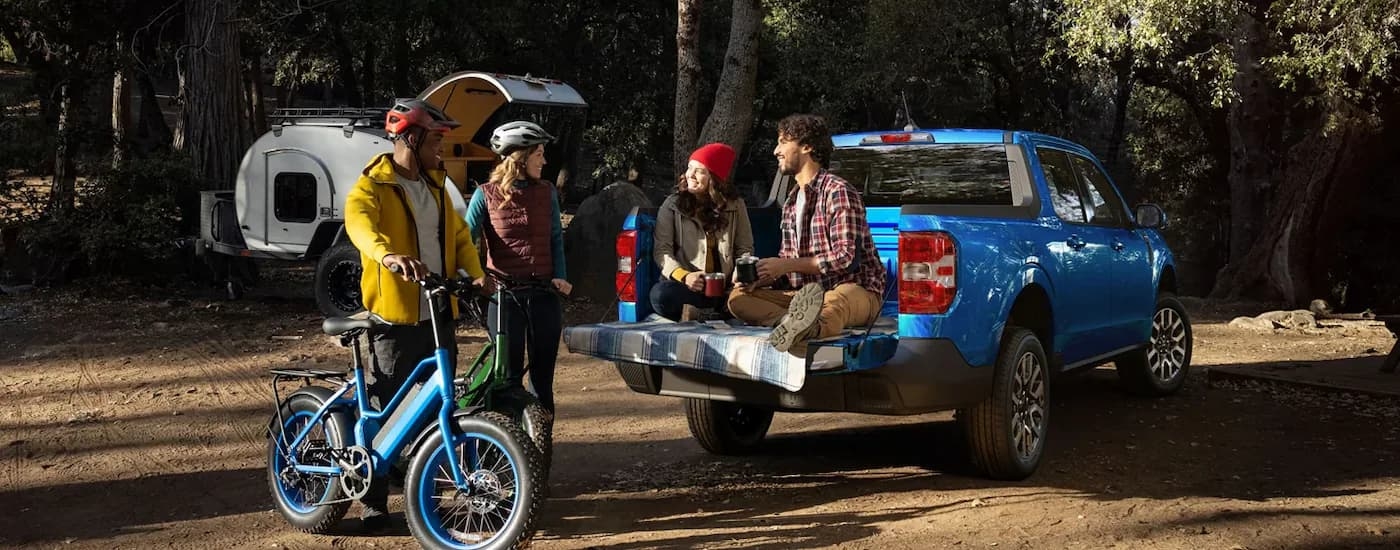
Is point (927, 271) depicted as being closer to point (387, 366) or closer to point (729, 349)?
point (729, 349)

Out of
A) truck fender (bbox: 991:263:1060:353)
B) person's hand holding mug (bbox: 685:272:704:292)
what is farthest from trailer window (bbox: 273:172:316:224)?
truck fender (bbox: 991:263:1060:353)

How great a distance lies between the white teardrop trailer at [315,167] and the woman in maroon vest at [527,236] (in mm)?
7094

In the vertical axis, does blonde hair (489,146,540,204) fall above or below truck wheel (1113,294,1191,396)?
above

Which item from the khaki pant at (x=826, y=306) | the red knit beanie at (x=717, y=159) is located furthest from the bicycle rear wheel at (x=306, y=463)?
the red knit beanie at (x=717, y=159)

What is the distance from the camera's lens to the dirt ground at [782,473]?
555 cm

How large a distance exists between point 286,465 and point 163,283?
35.3 ft

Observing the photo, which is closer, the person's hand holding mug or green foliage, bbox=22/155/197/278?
the person's hand holding mug

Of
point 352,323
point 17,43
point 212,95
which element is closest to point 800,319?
point 352,323

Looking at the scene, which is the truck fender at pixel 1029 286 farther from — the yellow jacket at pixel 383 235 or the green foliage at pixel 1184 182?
the green foliage at pixel 1184 182

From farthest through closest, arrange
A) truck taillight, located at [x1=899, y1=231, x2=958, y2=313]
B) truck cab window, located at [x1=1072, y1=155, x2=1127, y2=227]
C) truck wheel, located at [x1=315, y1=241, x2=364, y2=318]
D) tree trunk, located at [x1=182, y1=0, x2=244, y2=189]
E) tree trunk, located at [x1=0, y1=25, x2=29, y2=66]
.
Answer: tree trunk, located at [x1=0, y1=25, x2=29, y2=66]
tree trunk, located at [x1=182, y1=0, x2=244, y2=189]
truck wheel, located at [x1=315, y1=241, x2=364, y2=318]
truck cab window, located at [x1=1072, y1=155, x2=1127, y2=227]
truck taillight, located at [x1=899, y1=231, x2=958, y2=313]

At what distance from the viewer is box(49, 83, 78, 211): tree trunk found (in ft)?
50.4

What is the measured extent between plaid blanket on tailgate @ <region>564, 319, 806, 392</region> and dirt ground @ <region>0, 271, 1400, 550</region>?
2.15 ft

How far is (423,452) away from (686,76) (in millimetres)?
9162

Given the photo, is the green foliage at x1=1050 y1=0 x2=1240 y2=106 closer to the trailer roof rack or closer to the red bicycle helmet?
the trailer roof rack
